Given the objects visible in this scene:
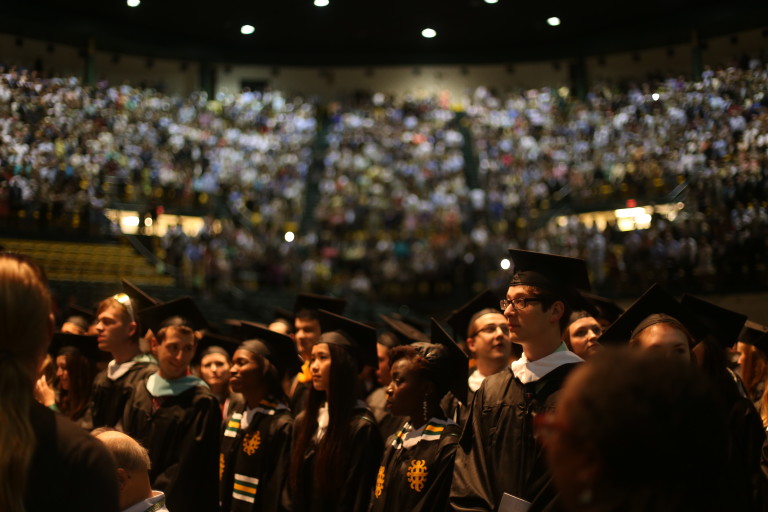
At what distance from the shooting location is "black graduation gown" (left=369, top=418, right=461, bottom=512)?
4.18 m

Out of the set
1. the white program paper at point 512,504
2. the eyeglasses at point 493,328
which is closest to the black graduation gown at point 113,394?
the eyeglasses at point 493,328

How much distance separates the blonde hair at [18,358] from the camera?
193cm

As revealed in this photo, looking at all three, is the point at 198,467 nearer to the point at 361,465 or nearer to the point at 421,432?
the point at 361,465

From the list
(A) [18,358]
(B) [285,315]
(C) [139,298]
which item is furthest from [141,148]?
(A) [18,358]

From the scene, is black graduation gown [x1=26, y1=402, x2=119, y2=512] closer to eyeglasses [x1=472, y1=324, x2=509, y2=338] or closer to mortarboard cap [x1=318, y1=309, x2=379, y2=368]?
mortarboard cap [x1=318, y1=309, x2=379, y2=368]

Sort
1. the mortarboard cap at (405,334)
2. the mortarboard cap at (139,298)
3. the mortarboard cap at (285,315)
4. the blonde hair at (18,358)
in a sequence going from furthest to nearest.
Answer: the mortarboard cap at (285,315) → the mortarboard cap at (139,298) → the mortarboard cap at (405,334) → the blonde hair at (18,358)

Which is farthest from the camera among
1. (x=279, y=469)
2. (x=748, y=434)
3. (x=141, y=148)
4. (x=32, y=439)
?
(x=141, y=148)

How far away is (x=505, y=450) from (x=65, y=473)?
6.80 feet

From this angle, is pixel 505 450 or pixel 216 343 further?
pixel 216 343

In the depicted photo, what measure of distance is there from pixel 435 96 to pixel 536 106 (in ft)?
14.4

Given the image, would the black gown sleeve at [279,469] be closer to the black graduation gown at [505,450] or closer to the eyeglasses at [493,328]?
the eyeglasses at [493,328]

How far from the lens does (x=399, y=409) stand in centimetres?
448

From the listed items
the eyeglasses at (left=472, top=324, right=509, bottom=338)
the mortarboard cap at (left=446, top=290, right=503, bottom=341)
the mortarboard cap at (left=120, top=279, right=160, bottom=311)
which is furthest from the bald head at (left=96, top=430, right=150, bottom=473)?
the mortarboard cap at (left=120, top=279, right=160, bottom=311)

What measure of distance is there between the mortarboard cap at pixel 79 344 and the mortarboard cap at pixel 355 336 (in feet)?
6.67
